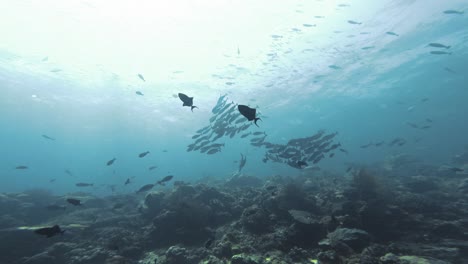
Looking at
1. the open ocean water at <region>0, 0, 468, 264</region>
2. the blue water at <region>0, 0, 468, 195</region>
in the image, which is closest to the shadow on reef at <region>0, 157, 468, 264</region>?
the open ocean water at <region>0, 0, 468, 264</region>

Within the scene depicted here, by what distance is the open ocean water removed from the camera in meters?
8.28

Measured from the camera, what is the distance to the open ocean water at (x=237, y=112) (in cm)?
828

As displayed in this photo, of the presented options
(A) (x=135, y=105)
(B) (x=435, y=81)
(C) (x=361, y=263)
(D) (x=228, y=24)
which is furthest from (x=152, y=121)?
(B) (x=435, y=81)

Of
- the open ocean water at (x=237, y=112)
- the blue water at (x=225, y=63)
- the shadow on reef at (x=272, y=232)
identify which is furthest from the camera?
the blue water at (x=225, y=63)

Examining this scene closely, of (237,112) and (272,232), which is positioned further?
(237,112)

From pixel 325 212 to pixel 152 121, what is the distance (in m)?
42.8

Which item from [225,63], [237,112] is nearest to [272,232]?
[237,112]

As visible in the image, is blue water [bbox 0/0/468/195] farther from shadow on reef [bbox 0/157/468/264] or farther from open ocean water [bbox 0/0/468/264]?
shadow on reef [bbox 0/157/468/264]

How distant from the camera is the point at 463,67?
43812 mm

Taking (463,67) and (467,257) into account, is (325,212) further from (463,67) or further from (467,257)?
(463,67)

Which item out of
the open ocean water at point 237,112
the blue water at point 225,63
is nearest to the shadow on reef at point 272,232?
the open ocean water at point 237,112

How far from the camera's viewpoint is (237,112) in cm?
2348

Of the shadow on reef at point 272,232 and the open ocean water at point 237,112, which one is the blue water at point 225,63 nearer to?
the open ocean water at point 237,112

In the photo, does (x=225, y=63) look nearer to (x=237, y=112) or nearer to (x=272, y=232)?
(x=237, y=112)
